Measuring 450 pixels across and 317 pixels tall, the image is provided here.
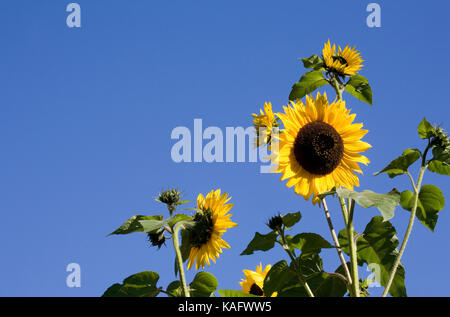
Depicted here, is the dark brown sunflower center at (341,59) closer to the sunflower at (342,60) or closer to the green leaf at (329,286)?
the sunflower at (342,60)

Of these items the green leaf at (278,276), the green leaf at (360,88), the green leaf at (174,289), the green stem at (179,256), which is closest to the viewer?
the green stem at (179,256)

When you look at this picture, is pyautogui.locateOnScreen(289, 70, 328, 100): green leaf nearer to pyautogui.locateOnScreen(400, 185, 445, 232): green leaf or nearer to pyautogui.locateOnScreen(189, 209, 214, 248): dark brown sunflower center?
pyautogui.locateOnScreen(400, 185, 445, 232): green leaf

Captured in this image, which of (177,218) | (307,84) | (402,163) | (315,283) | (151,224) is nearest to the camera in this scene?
(151,224)

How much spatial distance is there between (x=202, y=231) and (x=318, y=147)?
3.11 ft

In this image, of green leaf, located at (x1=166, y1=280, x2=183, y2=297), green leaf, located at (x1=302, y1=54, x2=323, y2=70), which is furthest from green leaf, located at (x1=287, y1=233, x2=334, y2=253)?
green leaf, located at (x1=302, y1=54, x2=323, y2=70)

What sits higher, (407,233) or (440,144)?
(440,144)

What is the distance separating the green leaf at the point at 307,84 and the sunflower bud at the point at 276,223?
86 cm

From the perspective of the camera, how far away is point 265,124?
3863mm

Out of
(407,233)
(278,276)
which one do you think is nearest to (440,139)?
(407,233)

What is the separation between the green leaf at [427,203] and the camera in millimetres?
3168

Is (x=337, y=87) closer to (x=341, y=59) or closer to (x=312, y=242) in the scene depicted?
(x=341, y=59)

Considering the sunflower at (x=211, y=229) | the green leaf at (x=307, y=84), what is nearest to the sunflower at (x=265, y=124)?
the green leaf at (x=307, y=84)

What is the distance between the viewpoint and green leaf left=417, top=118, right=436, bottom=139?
3387 millimetres
